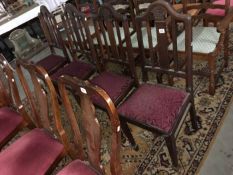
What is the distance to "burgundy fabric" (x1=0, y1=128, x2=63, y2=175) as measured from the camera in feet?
4.29

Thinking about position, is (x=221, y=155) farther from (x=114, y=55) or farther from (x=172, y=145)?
(x=114, y=55)

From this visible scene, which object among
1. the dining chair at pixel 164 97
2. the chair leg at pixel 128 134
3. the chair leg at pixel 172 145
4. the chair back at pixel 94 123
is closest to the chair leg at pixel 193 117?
the dining chair at pixel 164 97

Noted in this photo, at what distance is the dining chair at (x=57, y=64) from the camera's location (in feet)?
7.00

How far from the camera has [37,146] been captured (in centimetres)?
142

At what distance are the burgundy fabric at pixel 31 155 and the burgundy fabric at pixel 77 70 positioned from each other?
0.73 meters

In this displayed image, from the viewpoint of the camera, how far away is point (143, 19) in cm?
153

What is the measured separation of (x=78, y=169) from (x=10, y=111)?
91 centimetres

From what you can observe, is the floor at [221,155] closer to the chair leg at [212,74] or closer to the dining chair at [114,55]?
the chair leg at [212,74]

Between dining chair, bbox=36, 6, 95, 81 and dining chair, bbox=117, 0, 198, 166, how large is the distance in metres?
0.65

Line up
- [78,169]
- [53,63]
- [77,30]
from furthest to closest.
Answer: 1. [53,63]
2. [77,30]
3. [78,169]

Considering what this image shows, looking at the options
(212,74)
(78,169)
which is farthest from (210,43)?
(78,169)

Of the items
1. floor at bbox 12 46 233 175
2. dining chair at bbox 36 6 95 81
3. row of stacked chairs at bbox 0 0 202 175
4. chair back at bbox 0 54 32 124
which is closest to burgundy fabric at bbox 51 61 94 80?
dining chair at bbox 36 6 95 81

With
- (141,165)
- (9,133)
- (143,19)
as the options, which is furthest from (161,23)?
(9,133)

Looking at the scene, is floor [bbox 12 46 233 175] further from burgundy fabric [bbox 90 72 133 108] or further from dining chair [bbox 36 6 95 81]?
dining chair [bbox 36 6 95 81]
